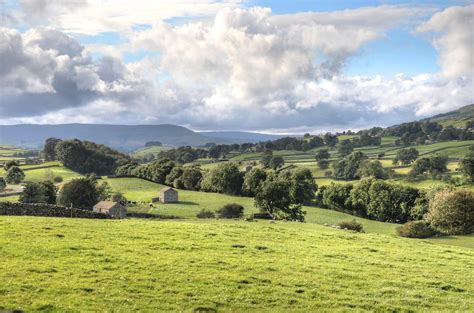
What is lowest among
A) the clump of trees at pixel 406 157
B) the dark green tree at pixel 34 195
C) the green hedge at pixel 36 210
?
the dark green tree at pixel 34 195

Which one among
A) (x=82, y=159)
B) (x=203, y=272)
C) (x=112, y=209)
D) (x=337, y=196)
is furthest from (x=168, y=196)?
(x=203, y=272)

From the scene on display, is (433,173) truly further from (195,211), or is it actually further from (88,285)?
(88,285)

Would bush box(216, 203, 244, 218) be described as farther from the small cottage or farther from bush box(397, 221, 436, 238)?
bush box(397, 221, 436, 238)

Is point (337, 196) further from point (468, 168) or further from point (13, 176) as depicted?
point (13, 176)

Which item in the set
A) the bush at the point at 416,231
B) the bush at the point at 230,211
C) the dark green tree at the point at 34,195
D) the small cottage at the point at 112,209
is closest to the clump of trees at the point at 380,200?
the bush at the point at 416,231

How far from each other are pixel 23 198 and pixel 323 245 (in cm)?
8784

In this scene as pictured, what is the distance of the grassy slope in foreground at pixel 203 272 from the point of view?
66.8 ft

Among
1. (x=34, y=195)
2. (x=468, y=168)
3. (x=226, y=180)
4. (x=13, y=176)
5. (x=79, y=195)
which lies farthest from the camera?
(x=13, y=176)

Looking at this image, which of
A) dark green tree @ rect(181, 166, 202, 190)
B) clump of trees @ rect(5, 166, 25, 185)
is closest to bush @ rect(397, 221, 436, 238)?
dark green tree @ rect(181, 166, 202, 190)

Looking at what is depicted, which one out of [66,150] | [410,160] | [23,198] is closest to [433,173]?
[410,160]

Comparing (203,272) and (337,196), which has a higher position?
(203,272)

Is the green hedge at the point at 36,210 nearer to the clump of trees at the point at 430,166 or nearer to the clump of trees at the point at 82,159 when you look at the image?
the clump of trees at the point at 430,166

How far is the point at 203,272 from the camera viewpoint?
25.0m

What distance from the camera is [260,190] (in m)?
98.6
